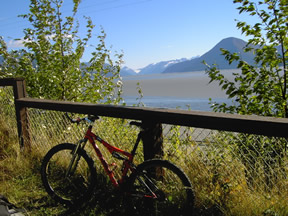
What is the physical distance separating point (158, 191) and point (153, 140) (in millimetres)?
512

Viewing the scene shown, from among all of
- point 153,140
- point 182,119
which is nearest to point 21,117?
point 153,140

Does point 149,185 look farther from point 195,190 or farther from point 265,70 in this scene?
point 265,70

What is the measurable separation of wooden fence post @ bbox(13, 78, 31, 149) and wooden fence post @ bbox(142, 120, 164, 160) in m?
2.73

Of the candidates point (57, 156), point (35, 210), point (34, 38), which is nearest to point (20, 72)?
point (34, 38)

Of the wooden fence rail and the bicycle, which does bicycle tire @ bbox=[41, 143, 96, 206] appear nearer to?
the bicycle

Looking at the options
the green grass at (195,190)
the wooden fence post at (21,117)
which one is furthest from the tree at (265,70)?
the wooden fence post at (21,117)

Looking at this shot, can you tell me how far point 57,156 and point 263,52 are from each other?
3412mm

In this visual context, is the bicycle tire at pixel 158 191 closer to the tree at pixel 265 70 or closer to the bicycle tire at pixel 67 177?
the bicycle tire at pixel 67 177

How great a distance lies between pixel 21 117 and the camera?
4.87m

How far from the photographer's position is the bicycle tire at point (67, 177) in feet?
11.1

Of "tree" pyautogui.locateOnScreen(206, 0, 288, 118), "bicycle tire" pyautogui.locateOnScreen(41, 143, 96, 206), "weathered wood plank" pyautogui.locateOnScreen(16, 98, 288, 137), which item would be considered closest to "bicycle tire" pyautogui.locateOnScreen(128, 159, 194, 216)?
"weathered wood plank" pyautogui.locateOnScreen(16, 98, 288, 137)

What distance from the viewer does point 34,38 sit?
709cm

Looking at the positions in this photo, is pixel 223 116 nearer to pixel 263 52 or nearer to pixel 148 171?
pixel 148 171

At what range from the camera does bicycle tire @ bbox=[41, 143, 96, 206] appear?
3398 mm
